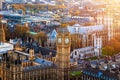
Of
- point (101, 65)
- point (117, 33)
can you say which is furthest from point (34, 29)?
point (101, 65)

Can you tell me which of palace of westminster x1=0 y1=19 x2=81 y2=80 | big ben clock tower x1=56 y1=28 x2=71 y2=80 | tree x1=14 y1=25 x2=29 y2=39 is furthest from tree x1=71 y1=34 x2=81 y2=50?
big ben clock tower x1=56 y1=28 x2=71 y2=80

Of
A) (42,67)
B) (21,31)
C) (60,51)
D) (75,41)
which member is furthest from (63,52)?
(21,31)

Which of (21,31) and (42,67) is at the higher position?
(21,31)

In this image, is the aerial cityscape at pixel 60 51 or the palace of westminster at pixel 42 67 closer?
the palace of westminster at pixel 42 67

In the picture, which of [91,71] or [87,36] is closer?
[91,71]

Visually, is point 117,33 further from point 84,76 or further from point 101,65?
point 84,76

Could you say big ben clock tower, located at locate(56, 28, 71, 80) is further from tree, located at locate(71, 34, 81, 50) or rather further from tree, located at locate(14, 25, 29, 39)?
tree, located at locate(14, 25, 29, 39)

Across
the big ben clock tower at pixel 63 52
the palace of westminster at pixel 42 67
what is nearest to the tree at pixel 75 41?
the palace of westminster at pixel 42 67

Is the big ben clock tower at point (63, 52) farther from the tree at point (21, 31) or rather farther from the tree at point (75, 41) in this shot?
the tree at point (21, 31)

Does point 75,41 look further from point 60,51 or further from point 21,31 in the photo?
point 60,51
